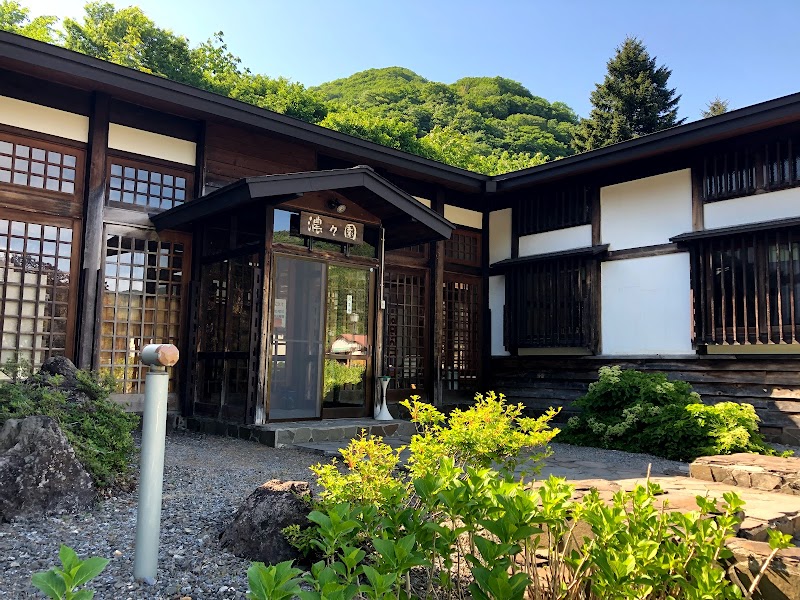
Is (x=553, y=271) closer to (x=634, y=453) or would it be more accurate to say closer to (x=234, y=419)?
(x=634, y=453)

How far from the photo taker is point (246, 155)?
8805mm

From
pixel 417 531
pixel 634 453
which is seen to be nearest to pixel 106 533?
pixel 417 531

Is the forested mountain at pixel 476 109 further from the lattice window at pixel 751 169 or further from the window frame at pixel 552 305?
the lattice window at pixel 751 169

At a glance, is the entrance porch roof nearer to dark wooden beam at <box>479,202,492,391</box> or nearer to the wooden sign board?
the wooden sign board

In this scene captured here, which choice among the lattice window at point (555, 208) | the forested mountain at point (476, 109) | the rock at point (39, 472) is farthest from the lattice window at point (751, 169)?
the forested mountain at point (476, 109)

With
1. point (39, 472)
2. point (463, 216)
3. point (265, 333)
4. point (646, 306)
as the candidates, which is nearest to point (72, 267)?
point (265, 333)

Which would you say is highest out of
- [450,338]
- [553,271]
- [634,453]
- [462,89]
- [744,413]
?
[462,89]

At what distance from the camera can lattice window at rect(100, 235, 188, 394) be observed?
768 cm

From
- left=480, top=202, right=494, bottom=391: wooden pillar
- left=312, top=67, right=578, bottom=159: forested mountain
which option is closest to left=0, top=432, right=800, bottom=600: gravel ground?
left=480, top=202, right=494, bottom=391: wooden pillar

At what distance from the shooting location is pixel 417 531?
2.15 m

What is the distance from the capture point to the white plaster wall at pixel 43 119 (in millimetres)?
7117

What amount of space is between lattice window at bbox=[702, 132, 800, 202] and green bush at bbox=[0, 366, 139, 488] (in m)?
8.13

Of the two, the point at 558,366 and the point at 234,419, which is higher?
the point at 558,366

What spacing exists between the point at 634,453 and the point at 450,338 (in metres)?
4.63
